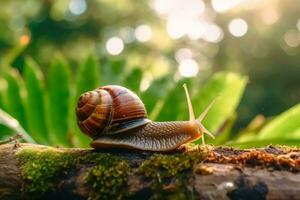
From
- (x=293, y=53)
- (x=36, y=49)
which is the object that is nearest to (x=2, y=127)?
(x=36, y=49)

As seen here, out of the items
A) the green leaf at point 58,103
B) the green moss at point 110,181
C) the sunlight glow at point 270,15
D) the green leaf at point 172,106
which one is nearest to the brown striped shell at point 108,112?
the green moss at point 110,181

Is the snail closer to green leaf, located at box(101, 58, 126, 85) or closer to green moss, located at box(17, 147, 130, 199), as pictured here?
green moss, located at box(17, 147, 130, 199)

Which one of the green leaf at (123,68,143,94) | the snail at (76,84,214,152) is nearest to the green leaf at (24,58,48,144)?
the green leaf at (123,68,143,94)

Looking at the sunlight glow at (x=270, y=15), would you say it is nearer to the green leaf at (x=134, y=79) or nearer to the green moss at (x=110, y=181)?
the green leaf at (x=134, y=79)

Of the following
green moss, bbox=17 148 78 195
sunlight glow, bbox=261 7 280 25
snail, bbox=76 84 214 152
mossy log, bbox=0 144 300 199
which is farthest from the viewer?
sunlight glow, bbox=261 7 280 25

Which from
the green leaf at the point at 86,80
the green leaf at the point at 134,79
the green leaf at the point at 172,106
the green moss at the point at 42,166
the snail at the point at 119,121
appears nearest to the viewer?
the green moss at the point at 42,166
